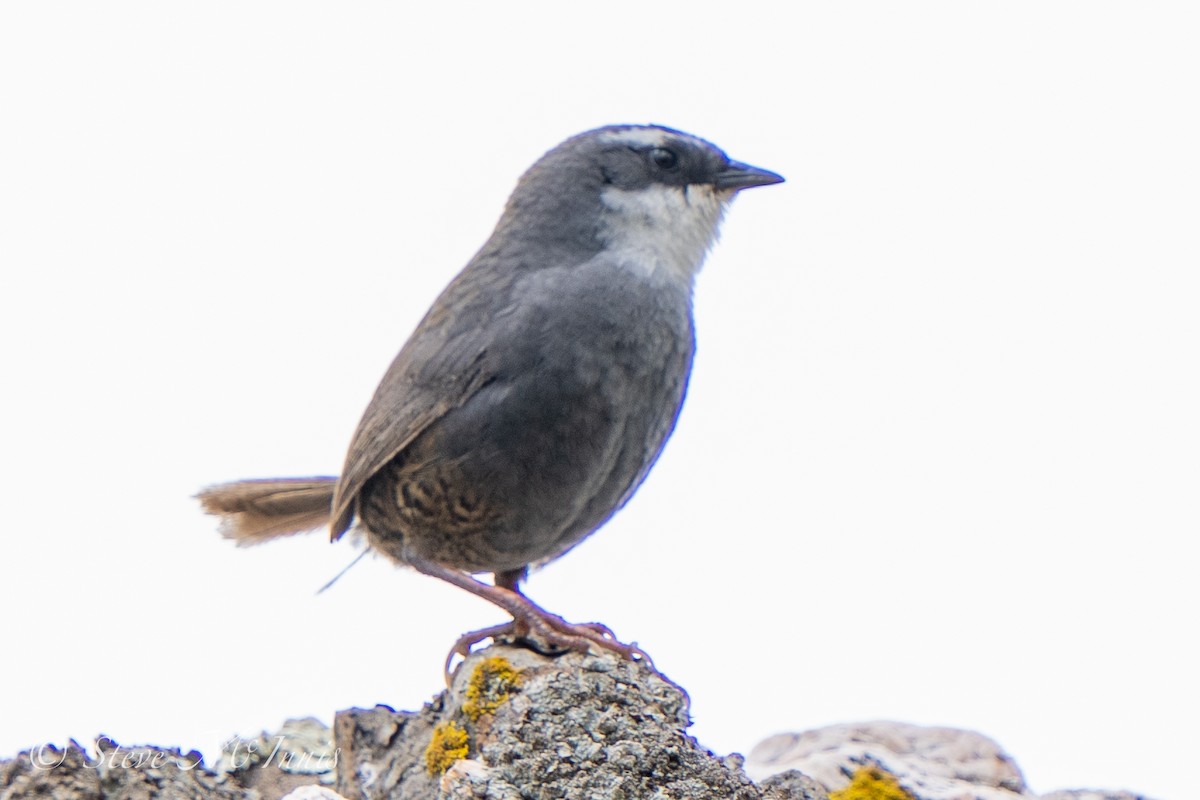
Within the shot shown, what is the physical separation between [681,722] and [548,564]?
203 centimetres

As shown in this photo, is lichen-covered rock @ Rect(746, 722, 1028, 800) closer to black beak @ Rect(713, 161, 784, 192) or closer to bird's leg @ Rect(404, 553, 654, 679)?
bird's leg @ Rect(404, 553, 654, 679)

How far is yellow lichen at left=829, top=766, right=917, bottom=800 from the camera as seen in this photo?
391 centimetres

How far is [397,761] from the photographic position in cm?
389

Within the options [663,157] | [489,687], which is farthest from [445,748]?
[663,157]

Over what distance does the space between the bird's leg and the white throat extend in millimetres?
1206

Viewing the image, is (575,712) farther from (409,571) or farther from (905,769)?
(409,571)

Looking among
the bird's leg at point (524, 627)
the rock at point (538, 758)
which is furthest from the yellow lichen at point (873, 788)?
the bird's leg at point (524, 627)

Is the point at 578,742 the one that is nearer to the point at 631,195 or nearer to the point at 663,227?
the point at 663,227

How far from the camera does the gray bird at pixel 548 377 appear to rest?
14.7ft

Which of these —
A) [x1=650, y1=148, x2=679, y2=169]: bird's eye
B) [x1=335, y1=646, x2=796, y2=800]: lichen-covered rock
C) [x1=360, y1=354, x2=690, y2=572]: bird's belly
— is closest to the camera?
[x1=335, y1=646, x2=796, y2=800]: lichen-covered rock

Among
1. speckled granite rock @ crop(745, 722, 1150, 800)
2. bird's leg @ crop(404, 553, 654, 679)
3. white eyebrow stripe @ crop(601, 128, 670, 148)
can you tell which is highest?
white eyebrow stripe @ crop(601, 128, 670, 148)

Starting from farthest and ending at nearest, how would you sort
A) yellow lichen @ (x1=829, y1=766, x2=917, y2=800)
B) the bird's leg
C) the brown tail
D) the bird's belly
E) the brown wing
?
the brown tail, the brown wing, the bird's belly, the bird's leg, yellow lichen @ (x1=829, y1=766, x2=917, y2=800)

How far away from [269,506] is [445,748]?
247 cm

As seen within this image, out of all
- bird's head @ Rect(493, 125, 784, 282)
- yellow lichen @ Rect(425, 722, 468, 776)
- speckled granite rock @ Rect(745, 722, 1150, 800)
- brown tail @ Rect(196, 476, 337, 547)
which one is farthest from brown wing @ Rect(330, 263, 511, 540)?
speckled granite rock @ Rect(745, 722, 1150, 800)
